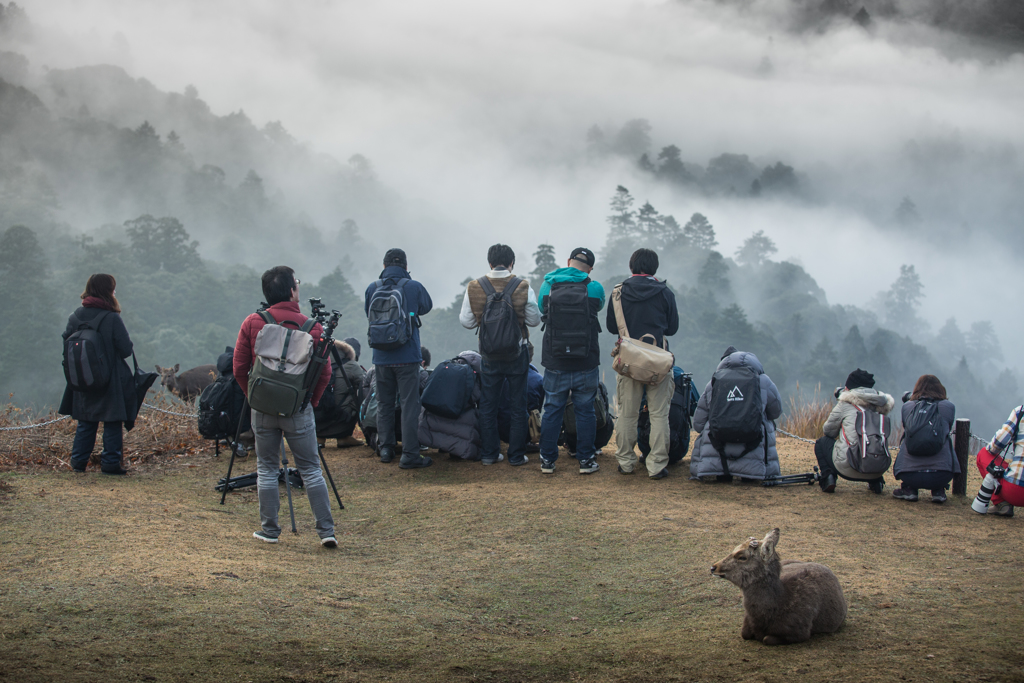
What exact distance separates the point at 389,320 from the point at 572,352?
1.69 m

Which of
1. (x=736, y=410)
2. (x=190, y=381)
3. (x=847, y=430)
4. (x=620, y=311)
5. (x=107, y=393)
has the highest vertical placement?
(x=620, y=311)

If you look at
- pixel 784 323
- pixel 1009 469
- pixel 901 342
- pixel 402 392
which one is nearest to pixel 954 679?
pixel 1009 469

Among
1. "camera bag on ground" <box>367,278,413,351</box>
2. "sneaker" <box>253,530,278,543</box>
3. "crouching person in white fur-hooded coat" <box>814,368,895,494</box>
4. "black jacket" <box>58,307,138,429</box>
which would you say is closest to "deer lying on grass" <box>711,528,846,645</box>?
"sneaker" <box>253,530,278,543</box>

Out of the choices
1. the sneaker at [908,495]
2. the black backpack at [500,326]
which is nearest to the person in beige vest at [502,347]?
the black backpack at [500,326]

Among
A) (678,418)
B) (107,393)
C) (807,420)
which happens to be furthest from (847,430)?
(107,393)

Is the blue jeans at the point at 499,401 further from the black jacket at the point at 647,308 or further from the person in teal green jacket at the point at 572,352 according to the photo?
the black jacket at the point at 647,308

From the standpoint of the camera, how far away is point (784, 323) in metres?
84.1

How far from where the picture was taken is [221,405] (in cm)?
812

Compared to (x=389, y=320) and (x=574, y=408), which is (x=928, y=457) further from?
(x=389, y=320)

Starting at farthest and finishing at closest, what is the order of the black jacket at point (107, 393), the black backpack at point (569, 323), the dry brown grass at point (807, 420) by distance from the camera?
the dry brown grass at point (807, 420), the black backpack at point (569, 323), the black jacket at point (107, 393)

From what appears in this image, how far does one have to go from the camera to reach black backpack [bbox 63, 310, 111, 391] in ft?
22.2

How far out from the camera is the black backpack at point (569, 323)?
7.02 meters

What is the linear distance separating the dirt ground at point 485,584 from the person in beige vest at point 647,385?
28 cm

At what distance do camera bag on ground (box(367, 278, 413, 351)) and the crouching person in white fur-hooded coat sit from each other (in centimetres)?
377
